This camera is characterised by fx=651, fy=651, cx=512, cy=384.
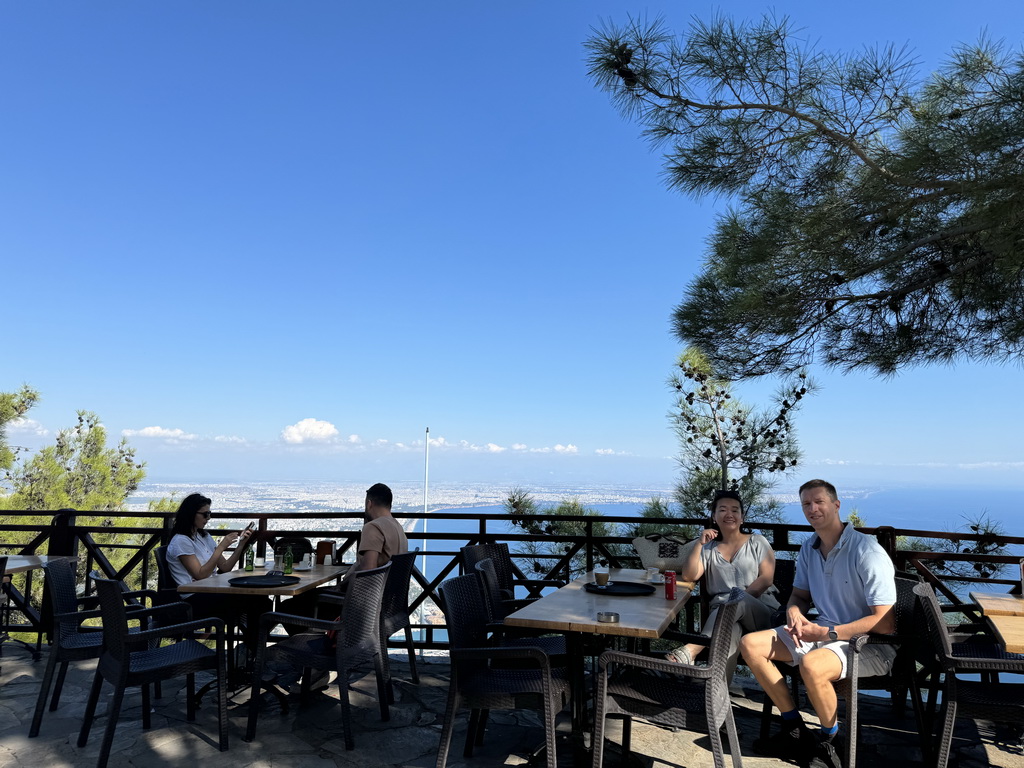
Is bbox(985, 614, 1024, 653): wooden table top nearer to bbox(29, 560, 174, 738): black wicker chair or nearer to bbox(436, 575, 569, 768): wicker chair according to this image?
bbox(436, 575, 569, 768): wicker chair

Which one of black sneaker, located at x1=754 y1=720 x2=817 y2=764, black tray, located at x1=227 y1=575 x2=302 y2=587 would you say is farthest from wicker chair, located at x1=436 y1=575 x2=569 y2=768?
black tray, located at x1=227 y1=575 x2=302 y2=587

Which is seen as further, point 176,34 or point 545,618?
point 176,34

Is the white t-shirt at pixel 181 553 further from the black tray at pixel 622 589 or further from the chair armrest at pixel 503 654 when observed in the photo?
the black tray at pixel 622 589

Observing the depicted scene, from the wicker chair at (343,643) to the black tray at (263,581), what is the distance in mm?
270

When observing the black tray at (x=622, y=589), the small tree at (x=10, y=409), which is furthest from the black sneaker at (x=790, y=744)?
the small tree at (x=10, y=409)

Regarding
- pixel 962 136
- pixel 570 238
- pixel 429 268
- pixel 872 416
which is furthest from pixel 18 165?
pixel 872 416

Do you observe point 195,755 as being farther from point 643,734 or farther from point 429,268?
point 429,268

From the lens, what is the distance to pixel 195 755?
285 centimetres

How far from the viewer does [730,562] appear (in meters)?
3.42

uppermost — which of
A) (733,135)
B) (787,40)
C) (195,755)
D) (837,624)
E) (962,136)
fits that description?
(787,40)

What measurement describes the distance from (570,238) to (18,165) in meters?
13.6

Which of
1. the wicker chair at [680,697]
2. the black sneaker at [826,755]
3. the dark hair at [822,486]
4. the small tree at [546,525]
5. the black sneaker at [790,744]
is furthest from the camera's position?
the small tree at [546,525]

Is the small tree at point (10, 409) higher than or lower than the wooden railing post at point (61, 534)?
higher

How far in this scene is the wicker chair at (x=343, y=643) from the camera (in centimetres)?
302
